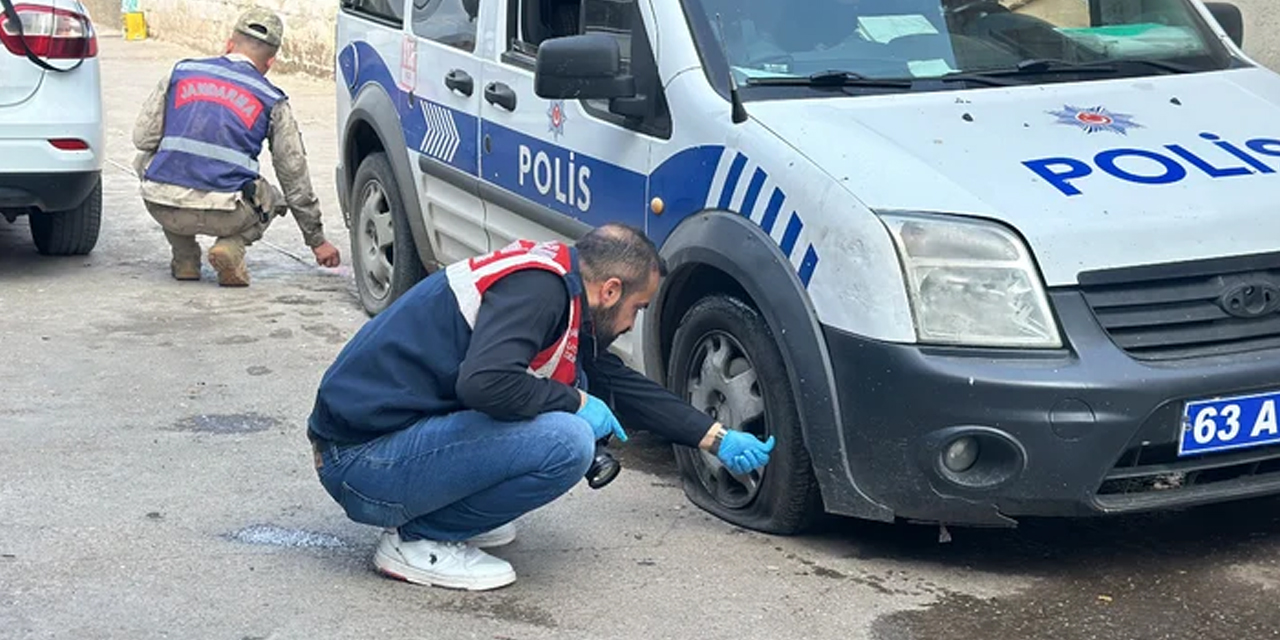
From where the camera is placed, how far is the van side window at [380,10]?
281 inches

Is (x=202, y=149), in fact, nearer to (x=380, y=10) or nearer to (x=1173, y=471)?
(x=380, y=10)

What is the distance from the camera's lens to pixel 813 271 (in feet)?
14.6

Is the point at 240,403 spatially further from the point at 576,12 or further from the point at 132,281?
the point at 132,281

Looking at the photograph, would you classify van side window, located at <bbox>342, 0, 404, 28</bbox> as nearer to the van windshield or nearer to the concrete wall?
the van windshield

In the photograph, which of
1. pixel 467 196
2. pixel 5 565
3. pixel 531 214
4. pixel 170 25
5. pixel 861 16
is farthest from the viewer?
pixel 170 25

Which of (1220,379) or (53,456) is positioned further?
(53,456)

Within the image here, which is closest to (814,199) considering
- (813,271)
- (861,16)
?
(813,271)

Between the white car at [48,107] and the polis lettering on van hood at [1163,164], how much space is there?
14.9 ft

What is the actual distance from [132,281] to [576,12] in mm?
3074

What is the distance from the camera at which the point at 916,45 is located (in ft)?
16.9

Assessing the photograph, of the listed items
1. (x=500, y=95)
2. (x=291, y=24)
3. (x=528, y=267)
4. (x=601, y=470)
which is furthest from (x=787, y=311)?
(x=291, y=24)

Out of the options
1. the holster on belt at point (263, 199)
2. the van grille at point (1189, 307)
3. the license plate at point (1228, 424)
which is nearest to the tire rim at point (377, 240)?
the holster on belt at point (263, 199)

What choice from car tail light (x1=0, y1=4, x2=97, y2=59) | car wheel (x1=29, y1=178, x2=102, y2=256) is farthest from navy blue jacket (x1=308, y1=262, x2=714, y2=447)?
car wheel (x1=29, y1=178, x2=102, y2=256)

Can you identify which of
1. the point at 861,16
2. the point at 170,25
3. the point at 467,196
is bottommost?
the point at 170,25
